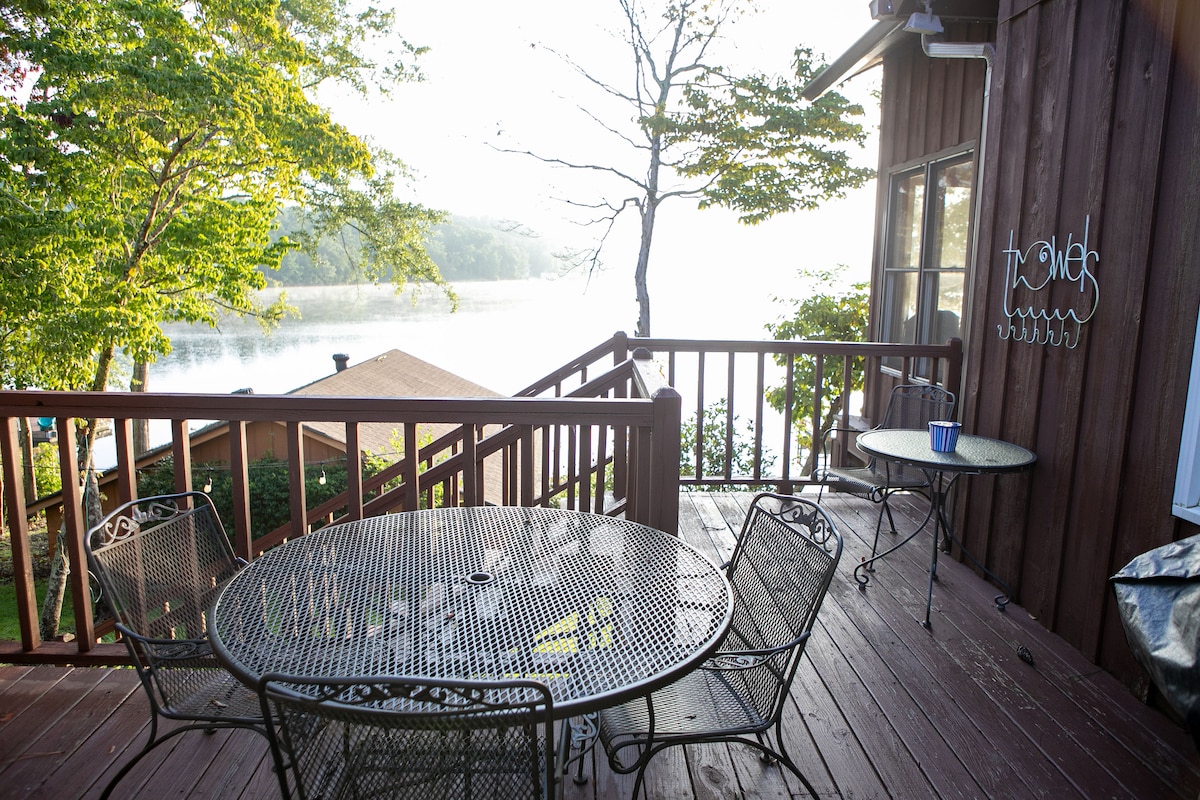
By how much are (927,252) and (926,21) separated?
167 centimetres

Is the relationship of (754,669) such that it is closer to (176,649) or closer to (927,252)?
(176,649)

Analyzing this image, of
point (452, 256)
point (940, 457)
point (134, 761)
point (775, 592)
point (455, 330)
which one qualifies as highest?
point (452, 256)

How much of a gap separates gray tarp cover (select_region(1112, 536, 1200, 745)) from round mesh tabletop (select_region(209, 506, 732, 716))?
0.78 m

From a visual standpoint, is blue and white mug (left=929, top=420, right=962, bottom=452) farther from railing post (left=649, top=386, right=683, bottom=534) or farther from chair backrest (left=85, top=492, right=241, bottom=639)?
chair backrest (left=85, top=492, right=241, bottom=639)

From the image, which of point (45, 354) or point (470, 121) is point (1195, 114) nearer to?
point (45, 354)

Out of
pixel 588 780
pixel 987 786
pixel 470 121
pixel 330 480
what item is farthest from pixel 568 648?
pixel 470 121

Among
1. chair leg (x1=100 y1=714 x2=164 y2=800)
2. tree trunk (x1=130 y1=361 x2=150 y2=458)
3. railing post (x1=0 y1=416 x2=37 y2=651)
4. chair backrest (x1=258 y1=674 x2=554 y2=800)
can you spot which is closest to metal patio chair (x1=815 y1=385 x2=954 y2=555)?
chair backrest (x1=258 y1=674 x2=554 y2=800)

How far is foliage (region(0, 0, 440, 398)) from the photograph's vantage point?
9.32m

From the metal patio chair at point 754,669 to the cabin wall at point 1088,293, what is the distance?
4.42 ft

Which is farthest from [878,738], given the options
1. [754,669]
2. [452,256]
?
[452,256]

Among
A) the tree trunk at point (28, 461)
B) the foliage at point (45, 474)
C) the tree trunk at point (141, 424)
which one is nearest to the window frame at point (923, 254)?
the tree trunk at point (28, 461)

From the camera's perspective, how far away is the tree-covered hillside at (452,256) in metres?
18.1

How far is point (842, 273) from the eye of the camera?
9656mm

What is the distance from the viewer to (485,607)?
1612mm
